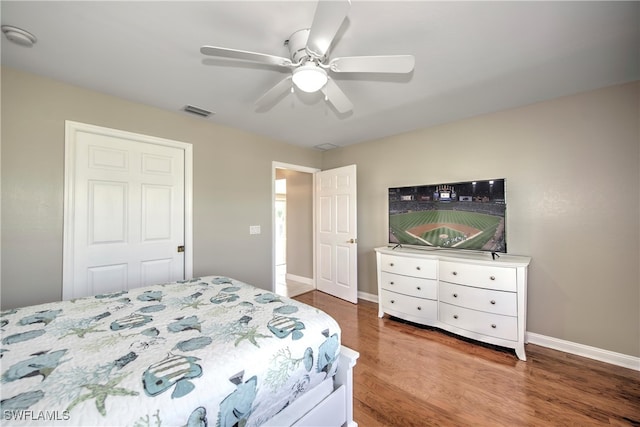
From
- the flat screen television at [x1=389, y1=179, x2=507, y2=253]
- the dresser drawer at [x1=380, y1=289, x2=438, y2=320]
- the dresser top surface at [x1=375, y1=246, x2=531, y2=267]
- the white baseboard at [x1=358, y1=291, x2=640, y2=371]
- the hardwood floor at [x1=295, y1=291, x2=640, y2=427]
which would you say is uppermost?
the flat screen television at [x1=389, y1=179, x2=507, y2=253]

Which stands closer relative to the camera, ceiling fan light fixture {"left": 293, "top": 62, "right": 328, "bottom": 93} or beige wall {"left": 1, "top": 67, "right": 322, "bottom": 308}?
ceiling fan light fixture {"left": 293, "top": 62, "right": 328, "bottom": 93}

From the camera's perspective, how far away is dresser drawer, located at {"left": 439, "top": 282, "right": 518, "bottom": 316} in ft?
7.55

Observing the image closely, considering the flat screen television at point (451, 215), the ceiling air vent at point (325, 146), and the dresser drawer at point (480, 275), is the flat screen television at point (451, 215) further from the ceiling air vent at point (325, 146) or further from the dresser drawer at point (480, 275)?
the ceiling air vent at point (325, 146)

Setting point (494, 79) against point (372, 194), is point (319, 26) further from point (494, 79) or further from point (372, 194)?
point (372, 194)

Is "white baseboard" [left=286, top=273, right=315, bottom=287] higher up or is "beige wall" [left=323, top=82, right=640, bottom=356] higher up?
"beige wall" [left=323, top=82, right=640, bottom=356]

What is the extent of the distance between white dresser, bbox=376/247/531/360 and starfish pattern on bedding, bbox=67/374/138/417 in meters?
2.67

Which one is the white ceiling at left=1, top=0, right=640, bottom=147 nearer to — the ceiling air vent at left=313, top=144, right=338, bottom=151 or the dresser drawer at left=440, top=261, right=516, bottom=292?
the ceiling air vent at left=313, top=144, right=338, bottom=151

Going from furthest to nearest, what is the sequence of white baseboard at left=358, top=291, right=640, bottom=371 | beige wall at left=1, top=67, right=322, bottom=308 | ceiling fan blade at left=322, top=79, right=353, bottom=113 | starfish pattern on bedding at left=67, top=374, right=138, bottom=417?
1. white baseboard at left=358, top=291, right=640, bottom=371
2. beige wall at left=1, top=67, right=322, bottom=308
3. ceiling fan blade at left=322, top=79, right=353, bottom=113
4. starfish pattern on bedding at left=67, top=374, right=138, bottom=417

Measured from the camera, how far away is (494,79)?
82.4 inches

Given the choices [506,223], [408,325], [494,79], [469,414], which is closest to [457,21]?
[494,79]

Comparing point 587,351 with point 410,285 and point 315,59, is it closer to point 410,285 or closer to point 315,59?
point 410,285

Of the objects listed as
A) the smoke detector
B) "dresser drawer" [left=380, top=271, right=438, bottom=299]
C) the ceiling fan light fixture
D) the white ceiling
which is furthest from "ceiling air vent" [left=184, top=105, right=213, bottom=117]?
"dresser drawer" [left=380, top=271, right=438, bottom=299]

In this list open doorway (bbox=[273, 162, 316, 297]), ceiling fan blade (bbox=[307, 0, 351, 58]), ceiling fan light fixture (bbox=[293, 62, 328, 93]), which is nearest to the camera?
ceiling fan blade (bbox=[307, 0, 351, 58])

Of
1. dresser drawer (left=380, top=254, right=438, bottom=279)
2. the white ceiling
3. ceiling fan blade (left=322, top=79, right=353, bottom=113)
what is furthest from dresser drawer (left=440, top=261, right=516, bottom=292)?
ceiling fan blade (left=322, top=79, right=353, bottom=113)
